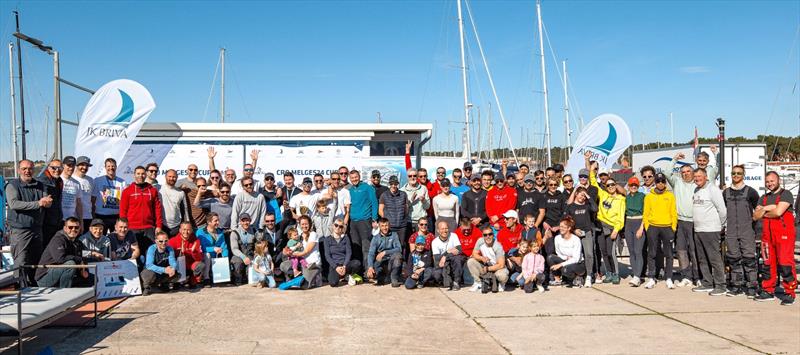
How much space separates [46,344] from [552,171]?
8.05m

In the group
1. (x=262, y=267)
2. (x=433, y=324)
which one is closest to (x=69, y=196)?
(x=262, y=267)

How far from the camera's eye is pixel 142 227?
8844 millimetres

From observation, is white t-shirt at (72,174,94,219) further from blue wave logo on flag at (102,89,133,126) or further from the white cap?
the white cap

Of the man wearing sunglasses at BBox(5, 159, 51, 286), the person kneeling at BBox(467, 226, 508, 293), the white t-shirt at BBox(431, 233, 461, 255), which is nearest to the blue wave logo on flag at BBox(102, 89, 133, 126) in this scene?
the man wearing sunglasses at BBox(5, 159, 51, 286)

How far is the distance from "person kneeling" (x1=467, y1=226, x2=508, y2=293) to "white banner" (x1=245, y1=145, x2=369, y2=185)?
4488mm

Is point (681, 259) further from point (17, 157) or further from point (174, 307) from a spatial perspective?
point (17, 157)

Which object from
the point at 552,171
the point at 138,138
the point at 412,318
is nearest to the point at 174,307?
the point at 412,318

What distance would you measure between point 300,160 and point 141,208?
430 cm

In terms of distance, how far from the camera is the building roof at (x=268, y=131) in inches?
483

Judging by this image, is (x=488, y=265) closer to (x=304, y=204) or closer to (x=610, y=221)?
(x=610, y=221)

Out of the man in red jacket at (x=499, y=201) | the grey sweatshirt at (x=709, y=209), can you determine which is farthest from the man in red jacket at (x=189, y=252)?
the grey sweatshirt at (x=709, y=209)

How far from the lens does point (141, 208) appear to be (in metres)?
8.80

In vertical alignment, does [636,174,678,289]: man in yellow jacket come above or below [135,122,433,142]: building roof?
below

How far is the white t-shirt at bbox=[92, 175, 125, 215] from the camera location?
8.85m
